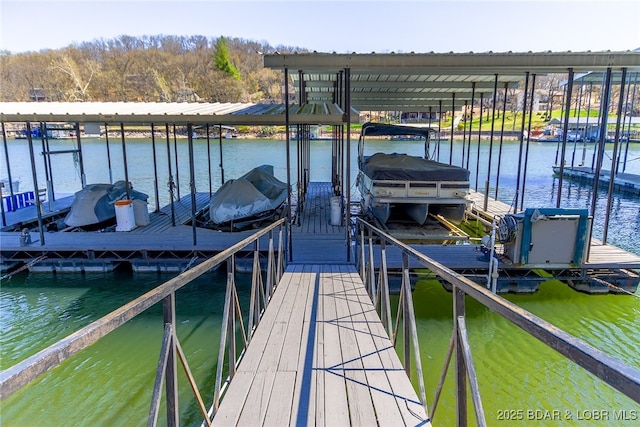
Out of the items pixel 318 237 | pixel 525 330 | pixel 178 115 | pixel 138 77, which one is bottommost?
pixel 318 237

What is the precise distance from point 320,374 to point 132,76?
73.6 meters

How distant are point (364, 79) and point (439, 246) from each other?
206 inches

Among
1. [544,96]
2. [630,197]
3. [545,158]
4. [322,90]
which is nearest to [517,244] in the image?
[322,90]

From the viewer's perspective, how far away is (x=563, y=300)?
7309mm

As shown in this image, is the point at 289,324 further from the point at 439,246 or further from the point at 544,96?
the point at 544,96

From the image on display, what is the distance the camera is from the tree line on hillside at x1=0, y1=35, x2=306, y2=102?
5797cm

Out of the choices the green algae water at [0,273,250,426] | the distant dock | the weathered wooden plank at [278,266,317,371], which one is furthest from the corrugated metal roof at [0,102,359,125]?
the distant dock

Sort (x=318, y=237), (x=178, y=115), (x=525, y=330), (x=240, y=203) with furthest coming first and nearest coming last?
(x=240, y=203) → (x=318, y=237) → (x=178, y=115) → (x=525, y=330)

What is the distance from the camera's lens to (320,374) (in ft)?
9.38

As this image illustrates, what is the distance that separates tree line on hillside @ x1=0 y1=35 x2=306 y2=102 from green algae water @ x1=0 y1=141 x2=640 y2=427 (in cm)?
4985

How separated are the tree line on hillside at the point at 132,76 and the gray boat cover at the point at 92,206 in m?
46.4

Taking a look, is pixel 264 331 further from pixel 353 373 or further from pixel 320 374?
pixel 353 373

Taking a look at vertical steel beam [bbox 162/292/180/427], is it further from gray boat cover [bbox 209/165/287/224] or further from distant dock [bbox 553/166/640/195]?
distant dock [bbox 553/166/640/195]

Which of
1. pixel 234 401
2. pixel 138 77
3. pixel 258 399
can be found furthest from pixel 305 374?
pixel 138 77
